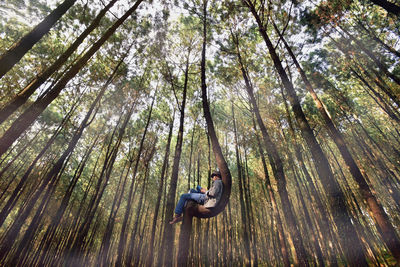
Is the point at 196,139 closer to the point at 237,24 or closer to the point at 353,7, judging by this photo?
the point at 237,24

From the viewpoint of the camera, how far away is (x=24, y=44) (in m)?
3.00

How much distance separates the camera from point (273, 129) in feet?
37.0

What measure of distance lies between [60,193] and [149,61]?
1525cm

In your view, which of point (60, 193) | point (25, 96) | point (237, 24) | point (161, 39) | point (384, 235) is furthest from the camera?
point (60, 193)

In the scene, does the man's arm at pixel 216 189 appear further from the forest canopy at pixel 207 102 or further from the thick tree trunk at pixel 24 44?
the thick tree trunk at pixel 24 44

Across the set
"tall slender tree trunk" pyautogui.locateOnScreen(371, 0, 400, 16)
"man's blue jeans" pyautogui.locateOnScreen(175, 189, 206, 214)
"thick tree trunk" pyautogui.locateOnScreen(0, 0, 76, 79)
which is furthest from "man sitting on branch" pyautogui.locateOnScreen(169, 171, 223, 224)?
"tall slender tree trunk" pyautogui.locateOnScreen(371, 0, 400, 16)

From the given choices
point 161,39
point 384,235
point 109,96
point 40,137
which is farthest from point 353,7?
point 40,137

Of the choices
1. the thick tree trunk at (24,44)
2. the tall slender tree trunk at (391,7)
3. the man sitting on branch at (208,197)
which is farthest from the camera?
the tall slender tree trunk at (391,7)

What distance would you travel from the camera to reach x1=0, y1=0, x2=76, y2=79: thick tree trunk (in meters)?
2.74

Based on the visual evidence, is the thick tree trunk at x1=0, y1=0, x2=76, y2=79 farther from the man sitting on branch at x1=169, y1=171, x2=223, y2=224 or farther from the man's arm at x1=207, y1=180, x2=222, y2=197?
the man's arm at x1=207, y1=180, x2=222, y2=197

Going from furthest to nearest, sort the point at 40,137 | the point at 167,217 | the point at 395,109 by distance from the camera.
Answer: the point at 40,137
the point at 395,109
the point at 167,217

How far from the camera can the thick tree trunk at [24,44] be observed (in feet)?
8.98

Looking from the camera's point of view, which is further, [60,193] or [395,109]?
[60,193]

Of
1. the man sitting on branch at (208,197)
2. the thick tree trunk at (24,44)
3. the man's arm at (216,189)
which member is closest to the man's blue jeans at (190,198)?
the man sitting on branch at (208,197)
